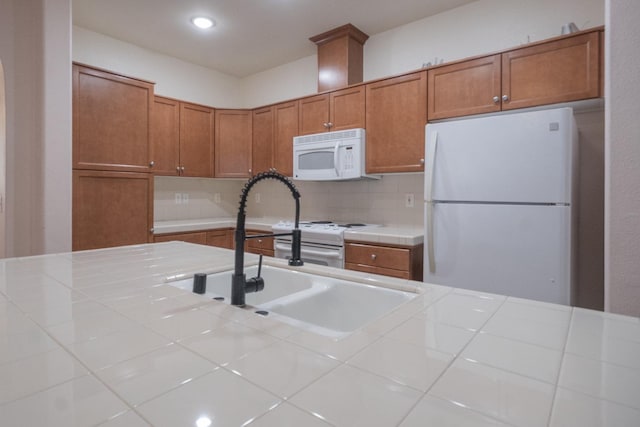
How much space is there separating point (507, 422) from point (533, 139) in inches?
74.1

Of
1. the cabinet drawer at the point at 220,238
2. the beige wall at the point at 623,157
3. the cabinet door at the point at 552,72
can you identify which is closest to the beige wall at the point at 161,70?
the cabinet drawer at the point at 220,238

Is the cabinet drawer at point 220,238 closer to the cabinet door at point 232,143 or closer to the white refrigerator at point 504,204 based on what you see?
the cabinet door at point 232,143

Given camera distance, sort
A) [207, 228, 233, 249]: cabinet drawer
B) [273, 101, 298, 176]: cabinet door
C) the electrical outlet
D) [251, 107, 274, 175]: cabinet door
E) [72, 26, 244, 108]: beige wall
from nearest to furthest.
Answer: the electrical outlet
[72, 26, 244, 108]: beige wall
[273, 101, 298, 176]: cabinet door
[207, 228, 233, 249]: cabinet drawer
[251, 107, 274, 175]: cabinet door

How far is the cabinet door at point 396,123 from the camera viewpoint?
2715mm

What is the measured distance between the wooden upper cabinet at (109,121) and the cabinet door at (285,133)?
1.23 meters

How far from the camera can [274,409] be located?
0.48 meters

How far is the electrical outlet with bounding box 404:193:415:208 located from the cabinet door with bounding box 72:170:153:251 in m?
2.31

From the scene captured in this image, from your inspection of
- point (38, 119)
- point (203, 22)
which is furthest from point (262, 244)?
point (203, 22)

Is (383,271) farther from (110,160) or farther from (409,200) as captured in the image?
(110,160)

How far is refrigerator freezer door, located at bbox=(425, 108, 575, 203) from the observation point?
1.87m

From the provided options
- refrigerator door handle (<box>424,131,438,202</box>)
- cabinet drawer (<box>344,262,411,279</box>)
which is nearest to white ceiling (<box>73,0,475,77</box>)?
refrigerator door handle (<box>424,131,438,202</box>)

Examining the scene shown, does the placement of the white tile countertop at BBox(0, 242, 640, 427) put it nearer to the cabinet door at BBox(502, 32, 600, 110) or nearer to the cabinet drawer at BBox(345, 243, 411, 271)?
the cabinet drawer at BBox(345, 243, 411, 271)

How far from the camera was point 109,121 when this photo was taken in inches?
114

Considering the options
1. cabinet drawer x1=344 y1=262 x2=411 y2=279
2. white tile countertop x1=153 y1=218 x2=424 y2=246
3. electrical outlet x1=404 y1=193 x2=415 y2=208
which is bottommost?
cabinet drawer x1=344 y1=262 x2=411 y2=279
